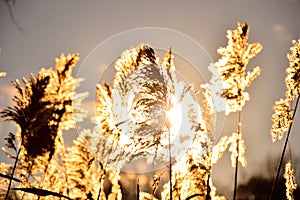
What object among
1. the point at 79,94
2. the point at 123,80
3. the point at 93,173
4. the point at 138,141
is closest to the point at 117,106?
the point at 123,80

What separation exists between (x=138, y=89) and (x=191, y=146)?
0.89 m

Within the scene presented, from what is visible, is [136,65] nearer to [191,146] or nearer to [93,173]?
[191,146]

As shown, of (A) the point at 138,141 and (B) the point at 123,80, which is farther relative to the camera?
(B) the point at 123,80

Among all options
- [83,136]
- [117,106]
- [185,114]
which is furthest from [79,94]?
[185,114]

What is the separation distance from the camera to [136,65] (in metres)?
3.54

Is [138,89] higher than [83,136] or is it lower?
higher

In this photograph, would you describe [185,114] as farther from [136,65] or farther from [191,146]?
[136,65]

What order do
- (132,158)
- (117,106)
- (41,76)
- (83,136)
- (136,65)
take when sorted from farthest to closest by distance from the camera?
(41,76), (83,136), (117,106), (136,65), (132,158)

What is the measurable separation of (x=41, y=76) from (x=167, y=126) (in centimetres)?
294

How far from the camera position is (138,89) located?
143 inches

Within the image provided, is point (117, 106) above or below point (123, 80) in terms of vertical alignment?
below

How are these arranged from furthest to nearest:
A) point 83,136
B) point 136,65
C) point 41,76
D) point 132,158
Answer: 1. point 41,76
2. point 83,136
3. point 136,65
4. point 132,158

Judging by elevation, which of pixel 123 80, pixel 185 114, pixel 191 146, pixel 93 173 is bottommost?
pixel 93 173

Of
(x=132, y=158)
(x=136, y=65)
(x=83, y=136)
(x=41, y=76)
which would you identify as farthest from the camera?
(x=41, y=76)
